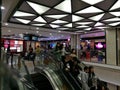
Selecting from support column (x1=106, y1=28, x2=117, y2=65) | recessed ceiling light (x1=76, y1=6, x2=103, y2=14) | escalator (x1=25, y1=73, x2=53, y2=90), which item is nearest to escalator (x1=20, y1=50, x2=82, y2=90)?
escalator (x1=25, y1=73, x2=53, y2=90)

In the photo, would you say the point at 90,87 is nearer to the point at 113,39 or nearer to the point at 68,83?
the point at 68,83

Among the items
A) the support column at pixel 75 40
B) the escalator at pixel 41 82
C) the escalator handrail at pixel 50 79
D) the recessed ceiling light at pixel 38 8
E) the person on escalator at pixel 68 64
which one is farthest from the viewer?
the support column at pixel 75 40

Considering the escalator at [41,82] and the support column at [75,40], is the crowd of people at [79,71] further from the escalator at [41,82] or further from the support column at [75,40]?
the support column at [75,40]

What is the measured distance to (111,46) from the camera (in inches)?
481

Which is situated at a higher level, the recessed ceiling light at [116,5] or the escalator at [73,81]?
the recessed ceiling light at [116,5]

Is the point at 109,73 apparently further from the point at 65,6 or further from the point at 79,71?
the point at 65,6

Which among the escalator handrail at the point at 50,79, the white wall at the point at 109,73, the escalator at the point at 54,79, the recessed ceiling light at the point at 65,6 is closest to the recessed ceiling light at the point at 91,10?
the recessed ceiling light at the point at 65,6

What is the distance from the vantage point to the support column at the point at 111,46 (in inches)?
472

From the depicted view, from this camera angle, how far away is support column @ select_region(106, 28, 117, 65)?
12.0 m

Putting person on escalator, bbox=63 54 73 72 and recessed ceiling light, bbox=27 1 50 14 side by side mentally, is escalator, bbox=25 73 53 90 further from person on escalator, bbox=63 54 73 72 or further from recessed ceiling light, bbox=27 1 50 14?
recessed ceiling light, bbox=27 1 50 14

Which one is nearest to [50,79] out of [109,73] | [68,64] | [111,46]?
[68,64]

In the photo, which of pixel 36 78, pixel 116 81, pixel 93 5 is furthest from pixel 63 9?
pixel 116 81

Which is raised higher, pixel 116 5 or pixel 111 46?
pixel 116 5

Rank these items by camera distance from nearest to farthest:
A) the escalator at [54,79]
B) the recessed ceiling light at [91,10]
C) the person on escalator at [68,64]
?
the escalator at [54,79] < the person on escalator at [68,64] < the recessed ceiling light at [91,10]
